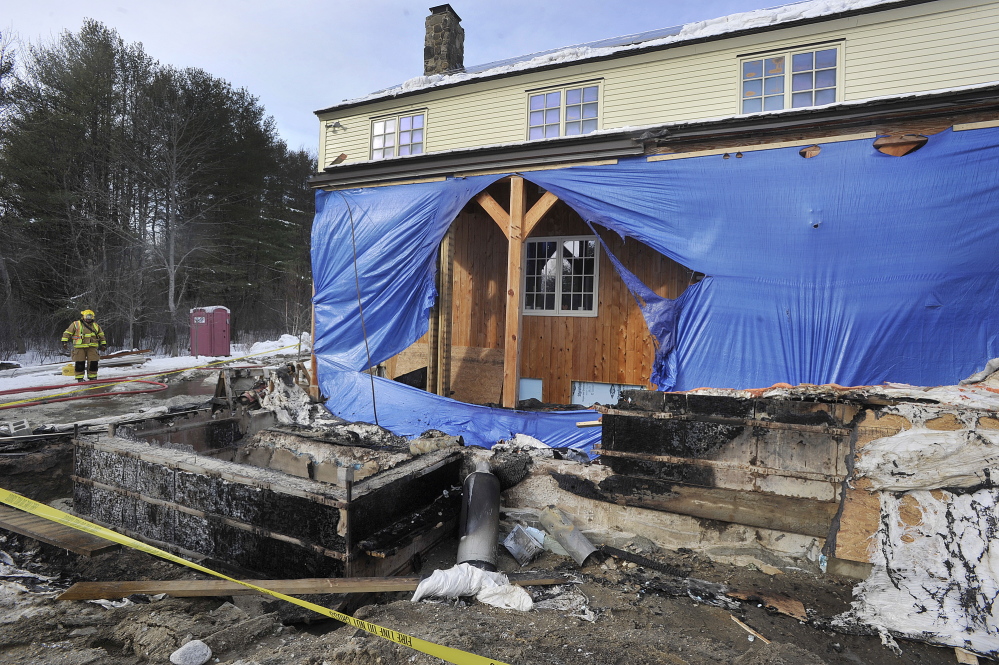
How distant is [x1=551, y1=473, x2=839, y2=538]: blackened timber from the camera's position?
12.8ft

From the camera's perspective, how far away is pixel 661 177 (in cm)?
645

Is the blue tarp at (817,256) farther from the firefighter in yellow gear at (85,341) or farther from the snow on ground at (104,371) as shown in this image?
the firefighter in yellow gear at (85,341)

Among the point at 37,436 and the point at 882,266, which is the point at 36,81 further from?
the point at 882,266

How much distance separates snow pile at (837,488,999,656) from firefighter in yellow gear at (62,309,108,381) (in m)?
14.6

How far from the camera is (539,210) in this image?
23.1 ft

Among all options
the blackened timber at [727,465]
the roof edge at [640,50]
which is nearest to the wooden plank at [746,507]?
the blackened timber at [727,465]

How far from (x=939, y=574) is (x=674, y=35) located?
28.8 ft

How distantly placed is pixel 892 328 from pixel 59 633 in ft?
23.2

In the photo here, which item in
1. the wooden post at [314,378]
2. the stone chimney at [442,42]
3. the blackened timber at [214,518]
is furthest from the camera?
the stone chimney at [442,42]

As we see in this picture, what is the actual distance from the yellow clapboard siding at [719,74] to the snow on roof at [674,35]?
15 cm

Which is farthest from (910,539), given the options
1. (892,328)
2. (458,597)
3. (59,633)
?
(59,633)

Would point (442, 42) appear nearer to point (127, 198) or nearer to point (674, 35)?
point (674, 35)

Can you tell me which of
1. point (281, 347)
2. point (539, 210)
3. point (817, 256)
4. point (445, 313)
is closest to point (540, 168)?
point (539, 210)

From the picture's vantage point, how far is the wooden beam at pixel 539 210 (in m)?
6.95
